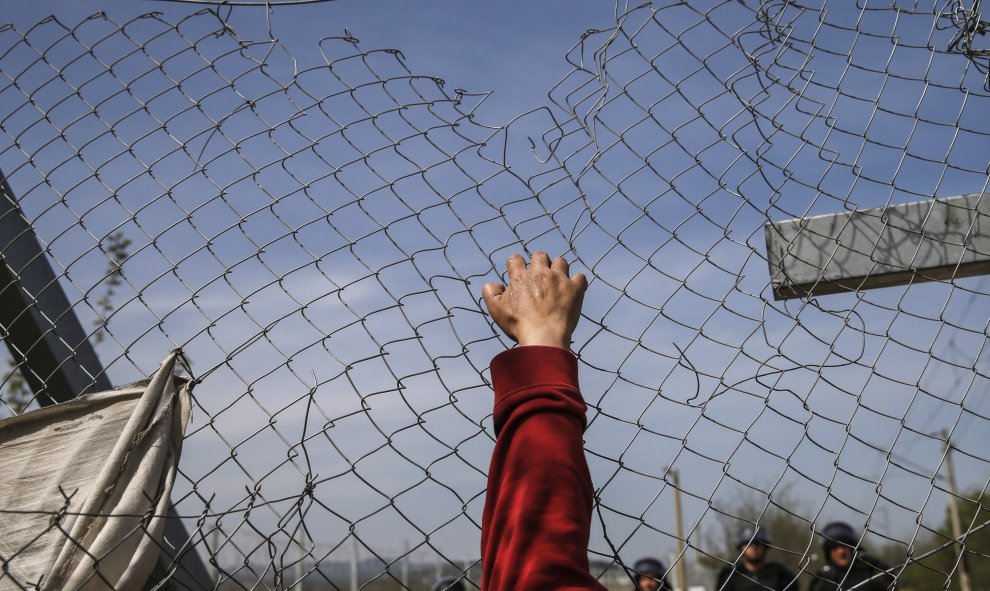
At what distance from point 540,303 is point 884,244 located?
132 cm

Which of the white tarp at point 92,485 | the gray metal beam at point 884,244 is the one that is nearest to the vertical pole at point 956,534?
the gray metal beam at point 884,244

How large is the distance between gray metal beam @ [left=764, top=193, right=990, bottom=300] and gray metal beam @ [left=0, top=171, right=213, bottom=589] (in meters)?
1.77

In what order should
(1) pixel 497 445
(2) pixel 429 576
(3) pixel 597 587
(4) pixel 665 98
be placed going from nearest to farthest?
(3) pixel 597 587
(1) pixel 497 445
(4) pixel 665 98
(2) pixel 429 576

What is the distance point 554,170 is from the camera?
2279mm

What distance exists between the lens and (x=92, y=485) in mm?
1924

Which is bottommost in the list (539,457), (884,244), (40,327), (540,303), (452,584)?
(452,584)

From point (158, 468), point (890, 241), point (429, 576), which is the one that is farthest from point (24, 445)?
point (429, 576)

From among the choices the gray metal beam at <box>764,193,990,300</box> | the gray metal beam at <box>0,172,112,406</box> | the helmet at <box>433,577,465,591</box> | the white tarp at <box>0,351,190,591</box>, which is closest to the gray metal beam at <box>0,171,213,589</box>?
the gray metal beam at <box>0,172,112,406</box>

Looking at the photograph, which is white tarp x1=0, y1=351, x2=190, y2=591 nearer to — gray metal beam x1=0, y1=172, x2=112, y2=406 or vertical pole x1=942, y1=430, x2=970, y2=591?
gray metal beam x1=0, y1=172, x2=112, y2=406

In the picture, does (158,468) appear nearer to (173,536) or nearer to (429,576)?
(173,536)

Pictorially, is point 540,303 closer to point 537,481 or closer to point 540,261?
point 540,261

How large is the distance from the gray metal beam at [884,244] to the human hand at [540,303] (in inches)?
38.2

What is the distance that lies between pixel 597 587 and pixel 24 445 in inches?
57.0

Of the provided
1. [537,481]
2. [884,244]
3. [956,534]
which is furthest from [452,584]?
[956,534]
